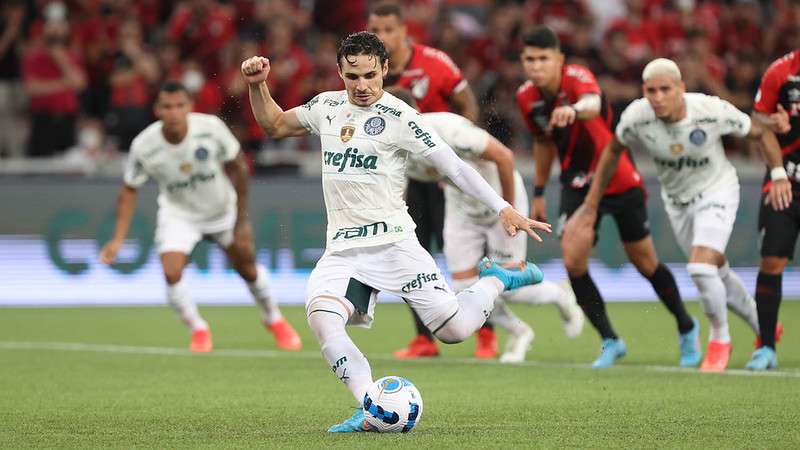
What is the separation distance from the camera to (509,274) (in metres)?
8.67

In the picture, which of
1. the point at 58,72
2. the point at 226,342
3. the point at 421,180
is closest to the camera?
the point at 421,180

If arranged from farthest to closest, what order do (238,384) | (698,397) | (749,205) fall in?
1. (749,205)
2. (238,384)
3. (698,397)

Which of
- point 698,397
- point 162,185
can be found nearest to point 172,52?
point 162,185

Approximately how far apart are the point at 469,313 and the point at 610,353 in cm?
347

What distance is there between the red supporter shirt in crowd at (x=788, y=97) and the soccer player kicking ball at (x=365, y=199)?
3.79 metres

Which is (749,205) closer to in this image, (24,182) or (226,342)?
(226,342)

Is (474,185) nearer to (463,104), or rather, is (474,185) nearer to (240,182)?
(463,104)

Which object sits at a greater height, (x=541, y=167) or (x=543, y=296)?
(x=541, y=167)

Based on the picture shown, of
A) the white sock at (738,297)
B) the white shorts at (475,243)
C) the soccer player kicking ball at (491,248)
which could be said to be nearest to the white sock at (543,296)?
the soccer player kicking ball at (491,248)

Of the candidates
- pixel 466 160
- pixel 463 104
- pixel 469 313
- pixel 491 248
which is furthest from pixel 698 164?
pixel 469 313

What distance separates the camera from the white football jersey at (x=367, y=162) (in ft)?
26.1

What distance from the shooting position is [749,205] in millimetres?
17500

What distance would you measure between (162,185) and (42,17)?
760cm

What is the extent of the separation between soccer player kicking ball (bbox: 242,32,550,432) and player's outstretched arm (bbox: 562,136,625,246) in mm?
3245
